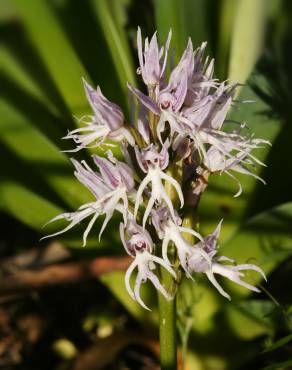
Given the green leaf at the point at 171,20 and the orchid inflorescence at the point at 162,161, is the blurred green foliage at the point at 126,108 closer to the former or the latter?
the green leaf at the point at 171,20

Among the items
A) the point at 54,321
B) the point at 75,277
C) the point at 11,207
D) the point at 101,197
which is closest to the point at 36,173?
the point at 11,207

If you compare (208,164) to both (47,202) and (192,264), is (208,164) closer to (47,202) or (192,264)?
(192,264)

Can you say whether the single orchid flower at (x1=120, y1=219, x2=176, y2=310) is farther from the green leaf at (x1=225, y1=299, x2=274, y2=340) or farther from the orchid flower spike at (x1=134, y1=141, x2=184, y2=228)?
the green leaf at (x1=225, y1=299, x2=274, y2=340)

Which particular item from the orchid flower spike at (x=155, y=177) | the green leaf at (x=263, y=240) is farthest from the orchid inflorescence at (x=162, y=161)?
the green leaf at (x=263, y=240)

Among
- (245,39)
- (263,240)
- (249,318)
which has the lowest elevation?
(249,318)

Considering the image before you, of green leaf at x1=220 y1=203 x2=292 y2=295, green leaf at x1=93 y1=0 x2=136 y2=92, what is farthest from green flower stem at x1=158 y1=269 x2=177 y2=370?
green leaf at x1=93 y1=0 x2=136 y2=92

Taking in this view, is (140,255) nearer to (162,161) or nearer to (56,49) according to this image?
(162,161)

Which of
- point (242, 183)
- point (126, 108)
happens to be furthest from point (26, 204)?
point (242, 183)
